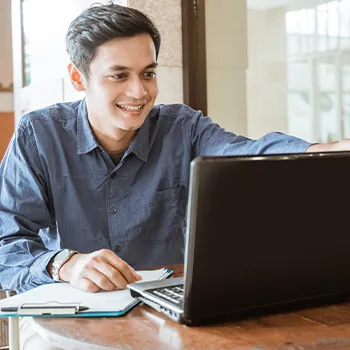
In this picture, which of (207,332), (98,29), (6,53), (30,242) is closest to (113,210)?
(30,242)

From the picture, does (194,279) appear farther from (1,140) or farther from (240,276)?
(1,140)

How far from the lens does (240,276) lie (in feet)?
2.82

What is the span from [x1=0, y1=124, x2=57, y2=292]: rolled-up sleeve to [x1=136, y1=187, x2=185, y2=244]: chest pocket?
25 cm

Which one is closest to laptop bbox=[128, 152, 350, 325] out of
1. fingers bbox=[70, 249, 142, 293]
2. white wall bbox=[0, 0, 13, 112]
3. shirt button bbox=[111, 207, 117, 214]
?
fingers bbox=[70, 249, 142, 293]

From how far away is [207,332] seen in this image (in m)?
0.86

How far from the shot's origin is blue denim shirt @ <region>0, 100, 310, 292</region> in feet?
5.32

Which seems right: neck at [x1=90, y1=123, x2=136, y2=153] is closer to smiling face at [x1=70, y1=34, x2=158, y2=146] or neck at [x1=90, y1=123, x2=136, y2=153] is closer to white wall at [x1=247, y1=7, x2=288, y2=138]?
smiling face at [x1=70, y1=34, x2=158, y2=146]

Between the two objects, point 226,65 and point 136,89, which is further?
point 226,65

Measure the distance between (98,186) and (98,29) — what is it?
41 cm

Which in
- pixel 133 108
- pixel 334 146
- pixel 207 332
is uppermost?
pixel 133 108

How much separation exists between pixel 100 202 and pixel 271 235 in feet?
2.86

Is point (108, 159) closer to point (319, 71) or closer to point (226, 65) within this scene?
point (319, 71)

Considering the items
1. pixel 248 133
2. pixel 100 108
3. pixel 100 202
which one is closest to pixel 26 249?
pixel 100 202

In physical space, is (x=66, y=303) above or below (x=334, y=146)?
below
